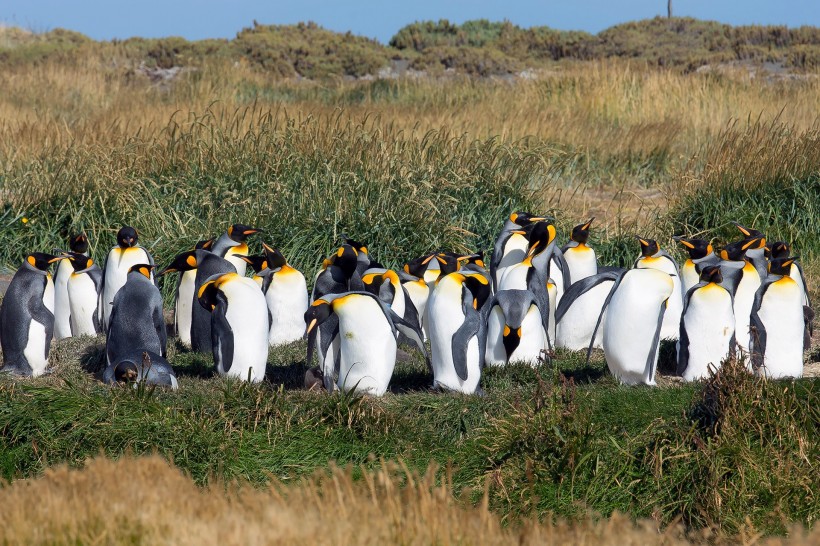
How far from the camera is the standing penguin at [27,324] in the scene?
743 cm

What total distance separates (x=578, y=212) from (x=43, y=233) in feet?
19.5

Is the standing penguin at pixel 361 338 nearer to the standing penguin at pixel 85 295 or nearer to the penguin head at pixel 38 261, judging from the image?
the penguin head at pixel 38 261

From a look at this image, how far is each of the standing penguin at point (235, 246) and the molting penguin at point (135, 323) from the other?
137 centimetres

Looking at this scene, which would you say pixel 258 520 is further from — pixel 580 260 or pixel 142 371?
pixel 580 260

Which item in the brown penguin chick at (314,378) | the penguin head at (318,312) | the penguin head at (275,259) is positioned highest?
the penguin head at (275,259)

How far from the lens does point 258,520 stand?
3174 mm

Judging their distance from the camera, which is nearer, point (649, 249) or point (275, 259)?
point (275, 259)

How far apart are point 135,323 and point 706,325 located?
392 centimetres

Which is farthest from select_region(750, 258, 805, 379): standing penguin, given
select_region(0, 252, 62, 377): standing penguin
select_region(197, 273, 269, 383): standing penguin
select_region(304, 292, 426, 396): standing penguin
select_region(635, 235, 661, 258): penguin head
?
select_region(0, 252, 62, 377): standing penguin

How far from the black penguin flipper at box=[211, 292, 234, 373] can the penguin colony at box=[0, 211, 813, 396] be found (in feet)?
0.04

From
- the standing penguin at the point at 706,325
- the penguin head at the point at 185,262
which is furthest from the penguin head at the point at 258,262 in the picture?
the standing penguin at the point at 706,325

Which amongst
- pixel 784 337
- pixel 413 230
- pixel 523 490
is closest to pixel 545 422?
pixel 523 490

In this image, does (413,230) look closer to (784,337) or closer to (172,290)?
(172,290)

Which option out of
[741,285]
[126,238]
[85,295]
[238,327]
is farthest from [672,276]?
[85,295]
